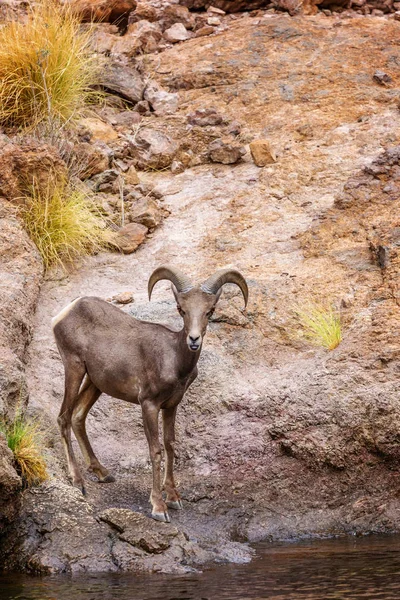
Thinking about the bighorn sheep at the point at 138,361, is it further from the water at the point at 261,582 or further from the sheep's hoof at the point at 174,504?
the water at the point at 261,582

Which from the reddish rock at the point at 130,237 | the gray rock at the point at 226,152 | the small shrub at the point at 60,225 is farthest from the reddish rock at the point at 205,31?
the small shrub at the point at 60,225

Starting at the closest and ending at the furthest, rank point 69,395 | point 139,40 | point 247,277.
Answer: point 69,395 → point 247,277 → point 139,40

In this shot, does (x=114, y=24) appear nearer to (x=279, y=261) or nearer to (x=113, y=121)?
(x=113, y=121)

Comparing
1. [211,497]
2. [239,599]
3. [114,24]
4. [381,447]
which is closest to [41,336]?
[211,497]

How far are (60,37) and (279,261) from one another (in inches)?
183

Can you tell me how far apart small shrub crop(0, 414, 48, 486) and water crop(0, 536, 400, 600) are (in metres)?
0.91


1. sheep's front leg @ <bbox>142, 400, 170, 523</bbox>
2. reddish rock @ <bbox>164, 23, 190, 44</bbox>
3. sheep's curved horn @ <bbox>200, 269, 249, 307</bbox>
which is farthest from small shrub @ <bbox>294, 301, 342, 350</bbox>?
reddish rock @ <bbox>164, 23, 190, 44</bbox>

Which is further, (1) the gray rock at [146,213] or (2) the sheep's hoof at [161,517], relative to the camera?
(1) the gray rock at [146,213]

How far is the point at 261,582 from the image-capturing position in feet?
22.2

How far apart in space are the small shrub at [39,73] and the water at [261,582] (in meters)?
7.33

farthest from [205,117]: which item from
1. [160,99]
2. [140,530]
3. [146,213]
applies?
[140,530]

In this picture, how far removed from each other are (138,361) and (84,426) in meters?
0.87

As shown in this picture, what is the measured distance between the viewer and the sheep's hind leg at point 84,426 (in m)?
8.73

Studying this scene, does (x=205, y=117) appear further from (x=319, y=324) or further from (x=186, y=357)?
(x=186, y=357)
